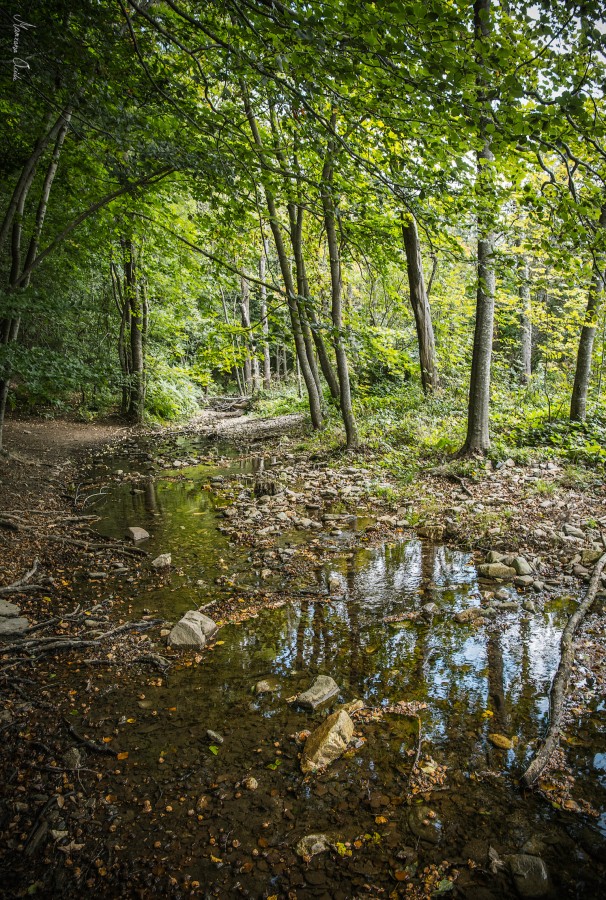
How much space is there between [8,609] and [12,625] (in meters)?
0.27

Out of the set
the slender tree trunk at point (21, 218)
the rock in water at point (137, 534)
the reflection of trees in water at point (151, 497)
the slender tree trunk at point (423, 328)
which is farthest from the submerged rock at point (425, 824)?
the slender tree trunk at point (423, 328)

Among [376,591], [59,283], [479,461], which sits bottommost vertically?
[376,591]

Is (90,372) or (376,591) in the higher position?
(90,372)

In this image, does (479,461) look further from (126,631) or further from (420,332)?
(126,631)

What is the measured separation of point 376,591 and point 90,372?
7.12 m

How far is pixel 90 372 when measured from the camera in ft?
27.5

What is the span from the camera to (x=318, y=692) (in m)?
2.83

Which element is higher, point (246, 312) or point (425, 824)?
point (246, 312)

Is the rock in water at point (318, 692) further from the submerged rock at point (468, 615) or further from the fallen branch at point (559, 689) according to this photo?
the submerged rock at point (468, 615)

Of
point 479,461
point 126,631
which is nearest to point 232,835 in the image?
point 126,631

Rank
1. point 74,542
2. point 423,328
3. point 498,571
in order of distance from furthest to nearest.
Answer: point 423,328
point 74,542
point 498,571

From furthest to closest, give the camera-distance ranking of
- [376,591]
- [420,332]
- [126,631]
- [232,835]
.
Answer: [420,332] < [376,591] < [126,631] < [232,835]

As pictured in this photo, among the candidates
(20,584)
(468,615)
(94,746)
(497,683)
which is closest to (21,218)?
(20,584)

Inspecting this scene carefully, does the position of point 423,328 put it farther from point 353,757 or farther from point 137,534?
point 353,757
